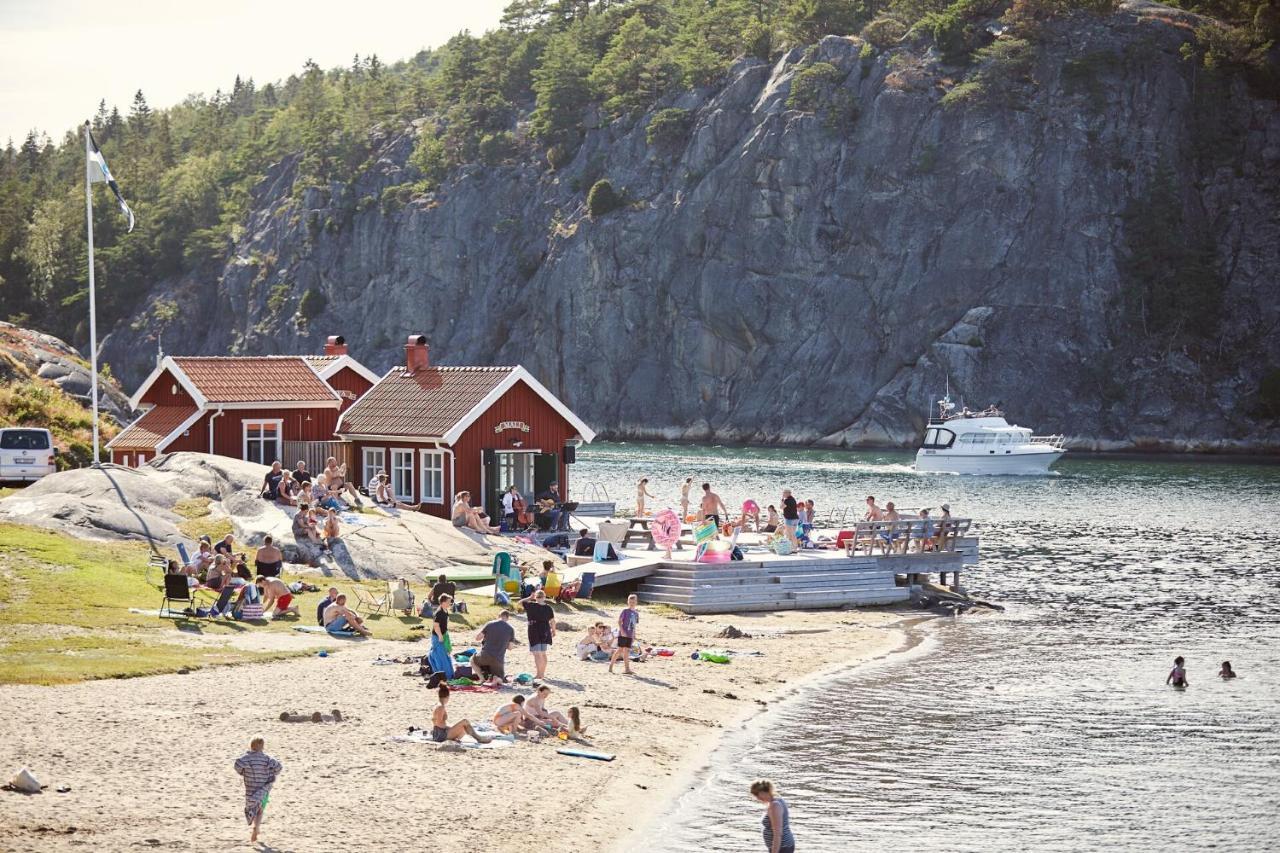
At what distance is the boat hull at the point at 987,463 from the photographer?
99.3 m

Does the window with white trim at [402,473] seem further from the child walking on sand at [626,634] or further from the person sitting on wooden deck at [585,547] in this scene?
the child walking on sand at [626,634]

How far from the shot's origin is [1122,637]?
38.1m

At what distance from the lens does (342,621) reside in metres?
Answer: 30.0

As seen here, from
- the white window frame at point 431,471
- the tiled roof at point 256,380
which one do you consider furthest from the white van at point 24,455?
the white window frame at point 431,471

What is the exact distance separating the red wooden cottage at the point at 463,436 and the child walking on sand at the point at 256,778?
2763 cm

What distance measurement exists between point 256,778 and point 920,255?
121 m

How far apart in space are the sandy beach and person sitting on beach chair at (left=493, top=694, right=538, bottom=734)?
1.70 ft

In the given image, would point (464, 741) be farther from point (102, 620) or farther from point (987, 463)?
point (987, 463)

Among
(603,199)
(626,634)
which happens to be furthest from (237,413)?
(603,199)

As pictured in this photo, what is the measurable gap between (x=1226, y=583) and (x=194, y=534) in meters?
32.2

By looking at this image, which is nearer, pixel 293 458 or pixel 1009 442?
pixel 293 458

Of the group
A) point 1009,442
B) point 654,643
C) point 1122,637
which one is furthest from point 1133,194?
point 654,643

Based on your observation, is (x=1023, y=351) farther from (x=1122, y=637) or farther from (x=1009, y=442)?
(x=1122, y=637)

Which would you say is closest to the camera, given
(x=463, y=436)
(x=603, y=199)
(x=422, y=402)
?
(x=463, y=436)
